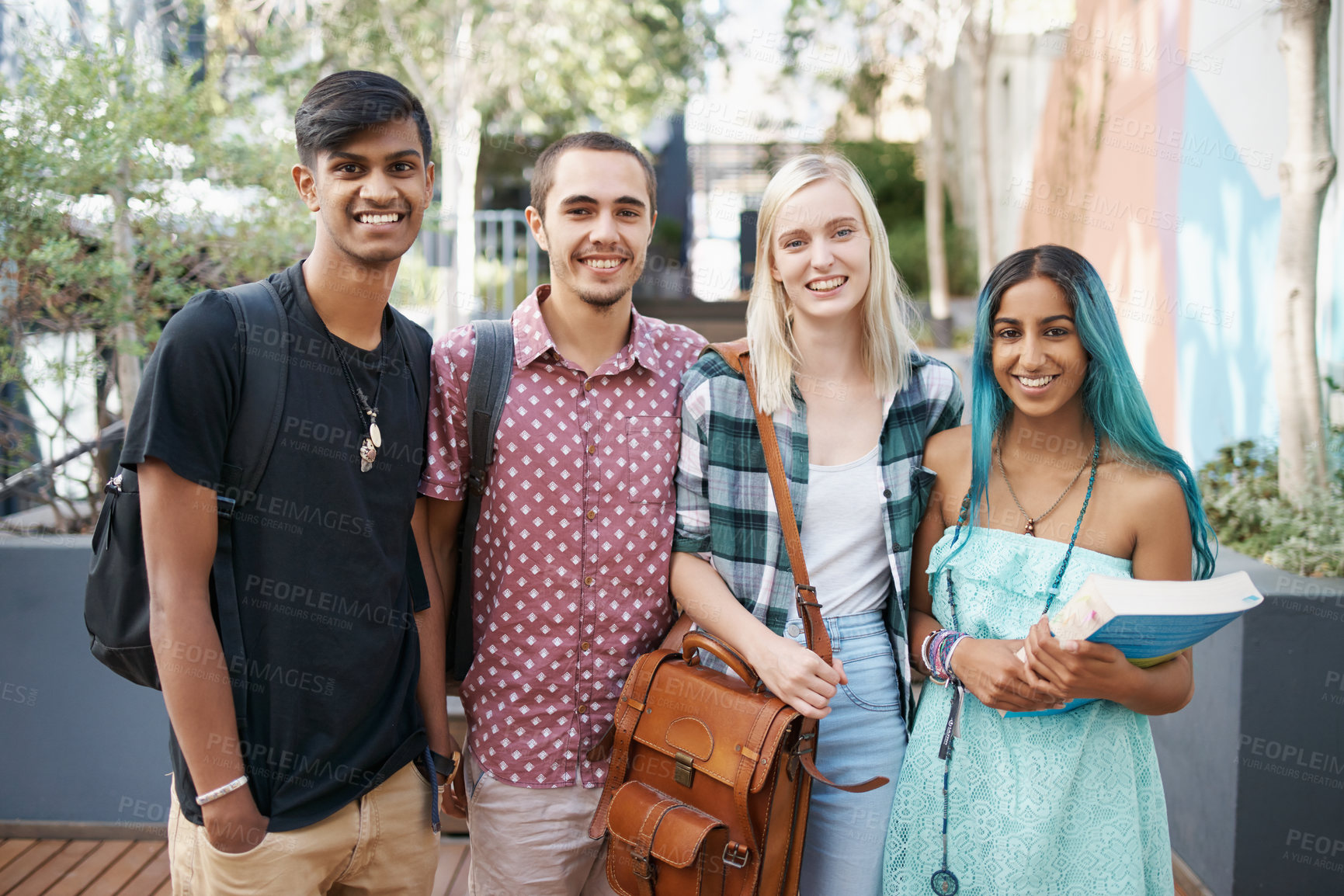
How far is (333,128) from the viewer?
1945 millimetres

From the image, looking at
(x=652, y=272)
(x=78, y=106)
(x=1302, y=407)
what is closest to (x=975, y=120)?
(x=652, y=272)

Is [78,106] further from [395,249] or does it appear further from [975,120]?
[975,120]

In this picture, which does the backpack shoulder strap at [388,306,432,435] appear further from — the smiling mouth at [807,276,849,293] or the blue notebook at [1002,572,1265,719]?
the blue notebook at [1002,572,1265,719]

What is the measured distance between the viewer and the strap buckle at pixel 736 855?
1927mm

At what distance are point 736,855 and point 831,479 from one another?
0.83 m

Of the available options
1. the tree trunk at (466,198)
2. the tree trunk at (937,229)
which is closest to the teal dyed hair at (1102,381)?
the tree trunk at (937,229)

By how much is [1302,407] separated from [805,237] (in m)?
2.37

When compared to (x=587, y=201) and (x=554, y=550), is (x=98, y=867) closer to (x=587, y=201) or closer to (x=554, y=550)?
(x=554, y=550)

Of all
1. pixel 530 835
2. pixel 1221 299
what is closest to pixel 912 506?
pixel 530 835

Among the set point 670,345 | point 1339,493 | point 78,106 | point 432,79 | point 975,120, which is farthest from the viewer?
point 432,79

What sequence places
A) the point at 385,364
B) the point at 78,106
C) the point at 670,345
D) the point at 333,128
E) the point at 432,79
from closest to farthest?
1. the point at 333,128
2. the point at 385,364
3. the point at 670,345
4. the point at 78,106
5. the point at 432,79

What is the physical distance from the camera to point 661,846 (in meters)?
1.96

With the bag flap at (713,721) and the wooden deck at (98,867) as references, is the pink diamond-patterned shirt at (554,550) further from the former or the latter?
the wooden deck at (98,867)

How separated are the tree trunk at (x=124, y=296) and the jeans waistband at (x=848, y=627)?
3.19 metres
